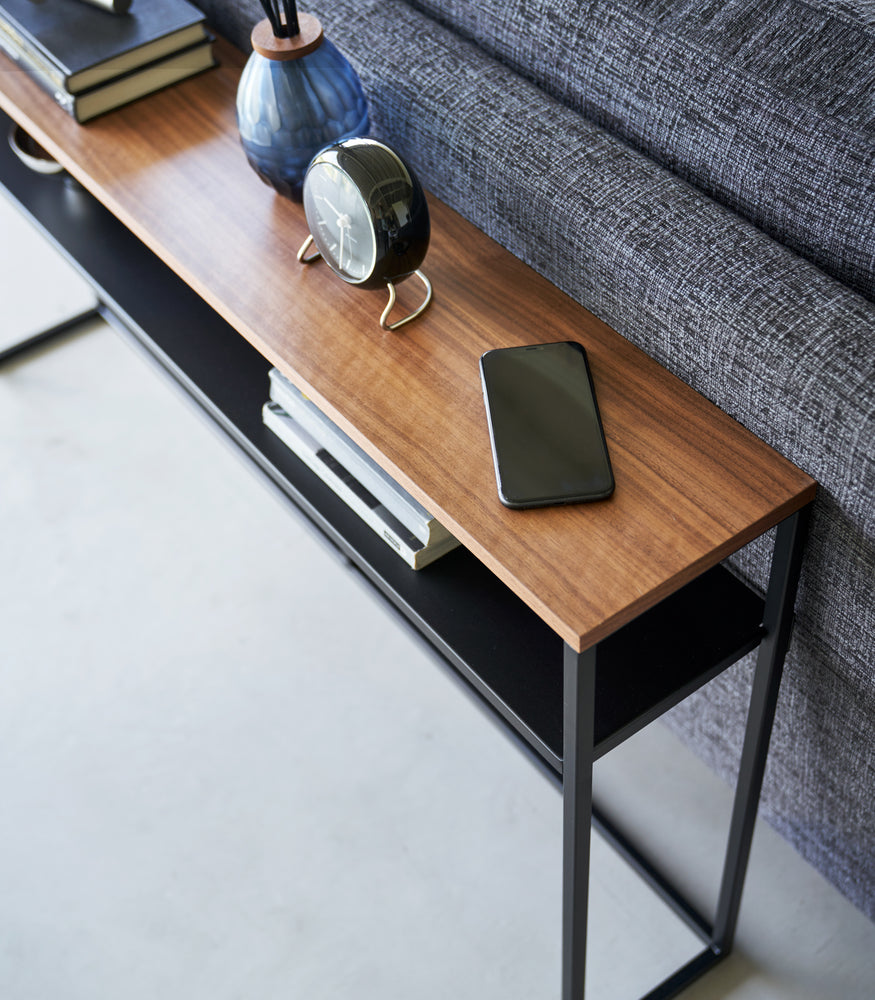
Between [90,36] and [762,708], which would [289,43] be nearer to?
[90,36]

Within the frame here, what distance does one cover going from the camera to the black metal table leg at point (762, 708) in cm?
95

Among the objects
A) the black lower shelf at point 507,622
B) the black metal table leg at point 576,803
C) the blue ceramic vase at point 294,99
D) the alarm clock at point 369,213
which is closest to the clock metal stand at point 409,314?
the alarm clock at point 369,213

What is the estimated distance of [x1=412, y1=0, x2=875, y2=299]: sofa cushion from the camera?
3.15 ft

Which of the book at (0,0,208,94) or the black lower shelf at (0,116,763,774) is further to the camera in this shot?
the book at (0,0,208,94)

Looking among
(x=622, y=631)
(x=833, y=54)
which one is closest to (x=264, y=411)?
(x=622, y=631)

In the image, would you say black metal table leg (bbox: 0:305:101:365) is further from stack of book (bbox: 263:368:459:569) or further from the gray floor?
stack of book (bbox: 263:368:459:569)

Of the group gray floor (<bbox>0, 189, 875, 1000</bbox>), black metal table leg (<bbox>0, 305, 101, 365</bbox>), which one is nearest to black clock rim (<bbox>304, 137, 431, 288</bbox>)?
gray floor (<bbox>0, 189, 875, 1000</bbox>)

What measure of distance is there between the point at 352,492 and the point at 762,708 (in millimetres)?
458

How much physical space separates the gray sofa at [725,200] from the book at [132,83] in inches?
7.9

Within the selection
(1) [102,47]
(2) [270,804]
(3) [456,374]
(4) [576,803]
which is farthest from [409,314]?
(2) [270,804]

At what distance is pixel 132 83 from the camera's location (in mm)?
1322

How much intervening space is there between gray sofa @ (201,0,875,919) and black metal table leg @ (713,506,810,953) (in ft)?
0.09

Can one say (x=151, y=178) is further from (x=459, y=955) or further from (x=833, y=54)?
(x=459, y=955)

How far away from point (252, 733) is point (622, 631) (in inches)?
28.0
